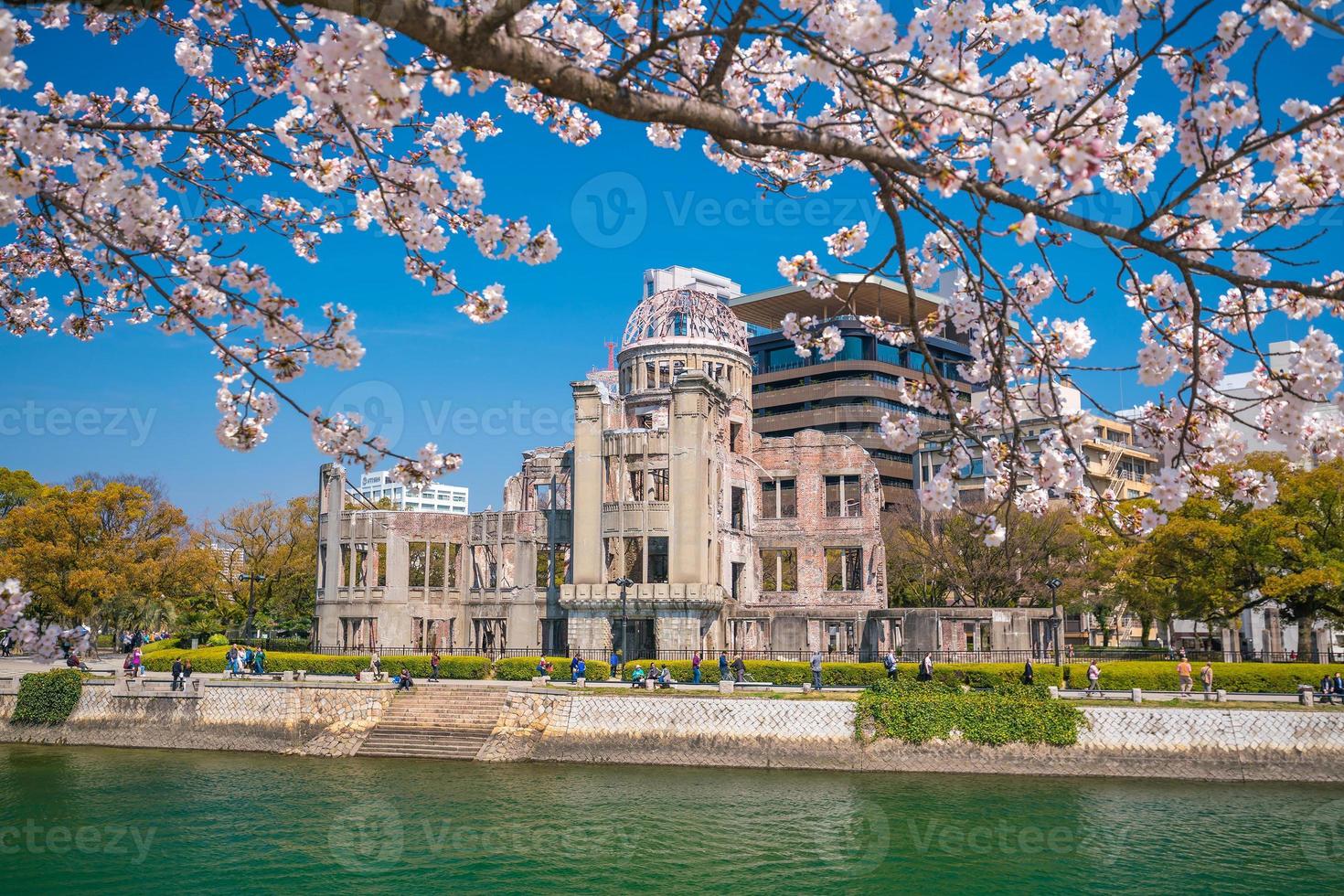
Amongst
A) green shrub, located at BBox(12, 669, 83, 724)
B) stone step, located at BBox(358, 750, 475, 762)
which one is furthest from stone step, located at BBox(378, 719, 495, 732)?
green shrub, located at BBox(12, 669, 83, 724)

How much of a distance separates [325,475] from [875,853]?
4272 centimetres

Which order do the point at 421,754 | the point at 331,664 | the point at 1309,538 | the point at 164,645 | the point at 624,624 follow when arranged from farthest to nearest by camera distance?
the point at 164,645 < the point at 331,664 < the point at 624,624 < the point at 1309,538 < the point at 421,754

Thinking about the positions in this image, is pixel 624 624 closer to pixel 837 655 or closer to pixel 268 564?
pixel 837 655

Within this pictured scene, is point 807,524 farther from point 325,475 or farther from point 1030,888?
point 1030,888

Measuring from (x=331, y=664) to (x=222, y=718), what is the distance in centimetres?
739

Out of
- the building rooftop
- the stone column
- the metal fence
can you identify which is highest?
the building rooftop

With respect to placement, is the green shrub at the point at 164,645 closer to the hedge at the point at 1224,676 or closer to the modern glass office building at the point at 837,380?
the hedge at the point at 1224,676

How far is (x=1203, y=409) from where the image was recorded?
7.79 m

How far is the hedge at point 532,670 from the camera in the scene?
4125cm

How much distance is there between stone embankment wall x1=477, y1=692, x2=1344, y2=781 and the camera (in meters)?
29.6

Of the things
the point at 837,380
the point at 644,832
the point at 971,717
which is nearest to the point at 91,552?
the point at 644,832

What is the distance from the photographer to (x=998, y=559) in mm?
55281

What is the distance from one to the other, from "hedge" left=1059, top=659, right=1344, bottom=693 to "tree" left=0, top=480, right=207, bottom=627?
4510 centimetres

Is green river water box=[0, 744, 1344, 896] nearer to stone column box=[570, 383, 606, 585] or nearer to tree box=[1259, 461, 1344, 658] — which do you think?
tree box=[1259, 461, 1344, 658]
